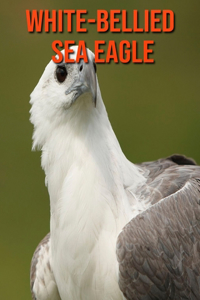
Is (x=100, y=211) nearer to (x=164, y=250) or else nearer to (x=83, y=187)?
(x=83, y=187)

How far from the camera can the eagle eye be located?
165cm

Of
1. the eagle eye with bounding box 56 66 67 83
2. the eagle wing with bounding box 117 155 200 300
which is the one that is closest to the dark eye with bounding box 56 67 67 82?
the eagle eye with bounding box 56 66 67 83

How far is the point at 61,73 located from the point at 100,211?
436 mm

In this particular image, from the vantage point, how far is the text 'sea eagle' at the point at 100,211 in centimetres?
160

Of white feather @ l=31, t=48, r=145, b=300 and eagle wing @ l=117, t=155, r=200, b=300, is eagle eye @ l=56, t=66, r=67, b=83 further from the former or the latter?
eagle wing @ l=117, t=155, r=200, b=300

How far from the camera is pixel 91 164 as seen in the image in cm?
168

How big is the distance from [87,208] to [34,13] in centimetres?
69

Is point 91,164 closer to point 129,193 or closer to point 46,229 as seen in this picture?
point 129,193

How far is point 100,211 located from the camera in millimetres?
1665

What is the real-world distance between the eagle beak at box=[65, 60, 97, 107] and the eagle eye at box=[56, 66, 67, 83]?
7 cm

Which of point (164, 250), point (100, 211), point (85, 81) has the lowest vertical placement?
point (164, 250)

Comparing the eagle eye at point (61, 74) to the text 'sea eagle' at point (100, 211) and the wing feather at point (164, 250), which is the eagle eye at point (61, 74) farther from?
the wing feather at point (164, 250)

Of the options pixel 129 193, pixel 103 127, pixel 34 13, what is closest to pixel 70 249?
pixel 129 193

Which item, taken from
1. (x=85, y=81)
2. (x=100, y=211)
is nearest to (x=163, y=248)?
(x=100, y=211)
